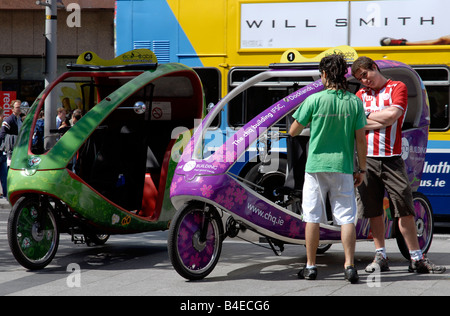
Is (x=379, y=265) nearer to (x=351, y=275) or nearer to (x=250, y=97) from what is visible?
(x=351, y=275)

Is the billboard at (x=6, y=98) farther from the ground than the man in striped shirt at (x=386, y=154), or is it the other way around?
the billboard at (x=6, y=98)

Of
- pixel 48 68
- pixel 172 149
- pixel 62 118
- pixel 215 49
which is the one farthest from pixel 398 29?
pixel 62 118

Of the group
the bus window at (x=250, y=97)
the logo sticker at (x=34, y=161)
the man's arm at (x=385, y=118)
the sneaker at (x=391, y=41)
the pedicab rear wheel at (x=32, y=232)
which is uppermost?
the sneaker at (x=391, y=41)

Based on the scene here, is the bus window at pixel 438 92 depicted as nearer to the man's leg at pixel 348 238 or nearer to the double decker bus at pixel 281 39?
the double decker bus at pixel 281 39

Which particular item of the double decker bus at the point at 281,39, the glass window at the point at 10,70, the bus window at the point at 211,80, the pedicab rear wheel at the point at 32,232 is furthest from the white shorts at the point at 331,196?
the glass window at the point at 10,70

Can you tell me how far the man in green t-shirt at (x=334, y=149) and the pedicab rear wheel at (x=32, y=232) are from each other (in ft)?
7.73

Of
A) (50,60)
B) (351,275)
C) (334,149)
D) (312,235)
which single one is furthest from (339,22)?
(50,60)

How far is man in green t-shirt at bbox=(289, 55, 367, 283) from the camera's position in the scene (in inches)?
230

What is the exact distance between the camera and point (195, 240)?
6.06 m

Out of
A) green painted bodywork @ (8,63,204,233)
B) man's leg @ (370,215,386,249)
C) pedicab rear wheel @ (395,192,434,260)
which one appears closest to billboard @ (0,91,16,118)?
green painted bodywork @ (8,63,204,233)

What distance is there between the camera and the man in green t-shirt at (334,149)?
5848 mm

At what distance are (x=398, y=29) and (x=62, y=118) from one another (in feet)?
25.1

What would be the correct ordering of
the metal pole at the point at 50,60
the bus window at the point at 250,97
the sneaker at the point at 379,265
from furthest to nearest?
the metal pole at the point at 50,60
the bus window at the point at 250,97
the sneaker at the point at 379,265

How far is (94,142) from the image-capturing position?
7.91 m
